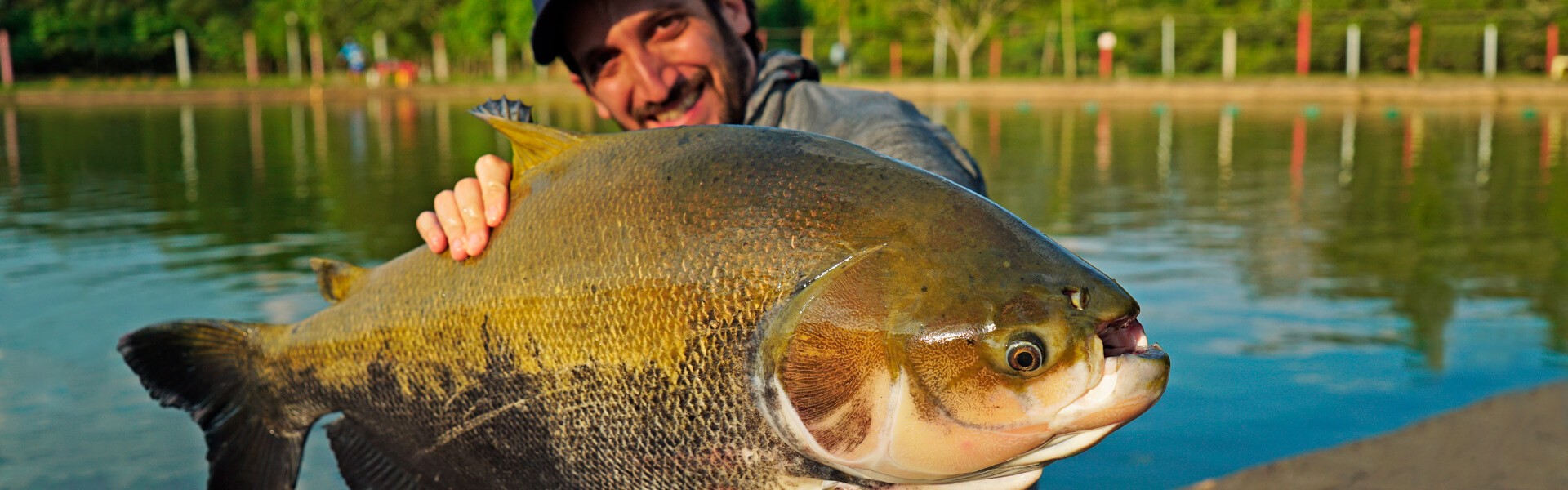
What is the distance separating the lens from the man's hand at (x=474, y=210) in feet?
7.38

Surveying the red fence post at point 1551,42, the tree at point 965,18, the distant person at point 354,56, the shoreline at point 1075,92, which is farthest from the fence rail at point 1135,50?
the shoreline at point 1075,92

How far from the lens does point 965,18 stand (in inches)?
2034

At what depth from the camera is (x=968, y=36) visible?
51.0 meters

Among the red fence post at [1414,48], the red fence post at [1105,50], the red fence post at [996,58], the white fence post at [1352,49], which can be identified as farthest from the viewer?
the red fence post at [996,58]

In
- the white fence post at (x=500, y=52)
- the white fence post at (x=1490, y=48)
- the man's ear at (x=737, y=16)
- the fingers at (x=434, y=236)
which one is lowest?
the fingers at (x=434, y=236)

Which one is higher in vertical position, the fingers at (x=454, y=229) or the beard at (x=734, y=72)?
the beard at (x=734, y=72)

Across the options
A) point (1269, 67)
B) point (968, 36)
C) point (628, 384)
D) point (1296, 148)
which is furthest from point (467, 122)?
point (628, 384)

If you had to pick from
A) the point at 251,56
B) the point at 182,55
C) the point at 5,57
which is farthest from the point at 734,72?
the point at 251,56

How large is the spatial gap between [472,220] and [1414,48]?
150 feet

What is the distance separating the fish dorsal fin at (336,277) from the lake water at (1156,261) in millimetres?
2945

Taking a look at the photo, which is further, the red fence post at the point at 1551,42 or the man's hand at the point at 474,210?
the red fence post at the point at 1551,42

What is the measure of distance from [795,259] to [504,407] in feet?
2.07

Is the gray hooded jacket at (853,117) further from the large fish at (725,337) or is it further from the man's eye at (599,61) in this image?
the large fish at (725,337)

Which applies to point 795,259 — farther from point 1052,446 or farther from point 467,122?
point 467,122
